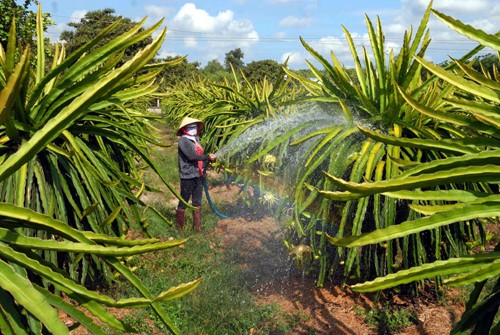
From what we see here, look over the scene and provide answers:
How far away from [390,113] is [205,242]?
3.29 metres

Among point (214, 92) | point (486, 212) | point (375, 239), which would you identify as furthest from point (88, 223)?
point (214, 92)

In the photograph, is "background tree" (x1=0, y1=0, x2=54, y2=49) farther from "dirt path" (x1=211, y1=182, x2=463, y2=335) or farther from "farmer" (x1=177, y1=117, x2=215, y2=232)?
"dirt path" (x1=211, y1=182, x2=463, y2=335)

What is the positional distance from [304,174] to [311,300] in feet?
4.30

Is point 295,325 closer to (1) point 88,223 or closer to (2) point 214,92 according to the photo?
(1) point 88,223

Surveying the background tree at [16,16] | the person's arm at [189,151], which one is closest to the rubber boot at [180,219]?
the person's arm at [189,151]

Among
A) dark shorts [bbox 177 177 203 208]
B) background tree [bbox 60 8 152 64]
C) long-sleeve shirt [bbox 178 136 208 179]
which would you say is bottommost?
dark shorts [bbox 177 177 203 208]

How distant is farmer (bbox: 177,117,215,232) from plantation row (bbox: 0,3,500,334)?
1857 mm

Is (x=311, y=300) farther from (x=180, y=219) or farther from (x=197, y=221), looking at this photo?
(x=180, y=219)

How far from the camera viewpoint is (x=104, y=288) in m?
4.10

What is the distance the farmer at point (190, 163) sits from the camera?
21.4 ft

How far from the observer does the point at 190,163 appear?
6664 mm

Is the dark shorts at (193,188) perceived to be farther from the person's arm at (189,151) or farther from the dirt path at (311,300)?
the dirt path at (311,300)

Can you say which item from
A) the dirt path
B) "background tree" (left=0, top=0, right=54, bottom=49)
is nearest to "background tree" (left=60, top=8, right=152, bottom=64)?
"background tree" (left=0, top=0, right=54, bottom=49)

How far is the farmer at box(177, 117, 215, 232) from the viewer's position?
21.4 ft
